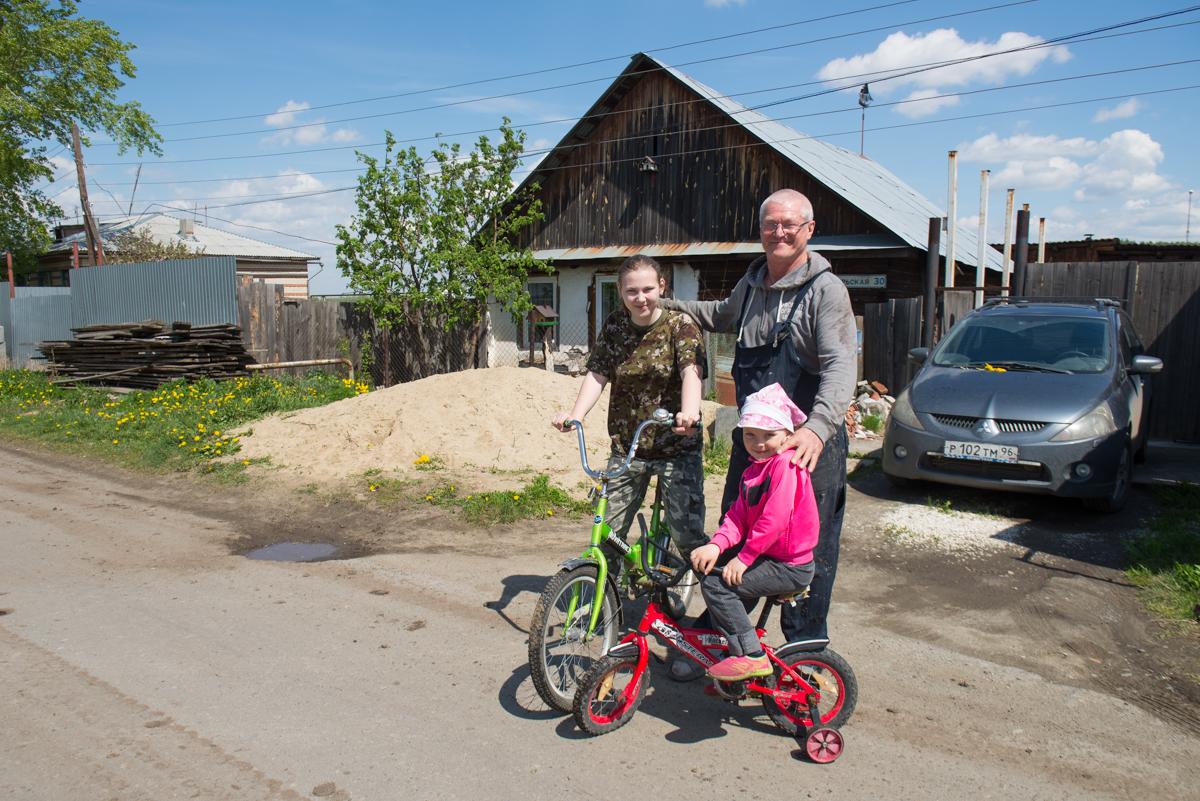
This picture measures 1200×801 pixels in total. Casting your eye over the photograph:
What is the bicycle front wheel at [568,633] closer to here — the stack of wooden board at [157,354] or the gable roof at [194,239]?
the stack of wooden board at [157,354]

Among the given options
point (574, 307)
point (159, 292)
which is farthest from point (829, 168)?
point (159, 292)

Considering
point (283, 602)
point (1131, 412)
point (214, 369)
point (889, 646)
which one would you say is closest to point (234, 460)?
point (283, 602)

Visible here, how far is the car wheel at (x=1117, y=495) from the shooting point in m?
6.98

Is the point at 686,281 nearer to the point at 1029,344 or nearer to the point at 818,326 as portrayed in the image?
the point at 1029,344

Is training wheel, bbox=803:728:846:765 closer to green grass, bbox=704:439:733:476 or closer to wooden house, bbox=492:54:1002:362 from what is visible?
green grass, bbox=704:439:733:476

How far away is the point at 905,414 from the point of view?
7770mm

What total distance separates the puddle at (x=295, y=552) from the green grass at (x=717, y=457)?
13.1 ft

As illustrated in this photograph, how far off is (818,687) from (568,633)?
1.06 m

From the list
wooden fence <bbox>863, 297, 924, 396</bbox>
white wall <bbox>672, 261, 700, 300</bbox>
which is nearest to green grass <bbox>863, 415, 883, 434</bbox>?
wooden fence <bbox>863, 297, 924, 396</bbox>

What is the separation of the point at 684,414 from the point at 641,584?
0.84m

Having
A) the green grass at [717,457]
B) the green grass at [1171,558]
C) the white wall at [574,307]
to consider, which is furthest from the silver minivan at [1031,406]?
the white wall at [574,307]

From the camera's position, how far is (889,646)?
455 centimetres

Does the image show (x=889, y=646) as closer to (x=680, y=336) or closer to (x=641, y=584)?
(x=641, y=584)

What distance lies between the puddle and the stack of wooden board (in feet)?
29.9
